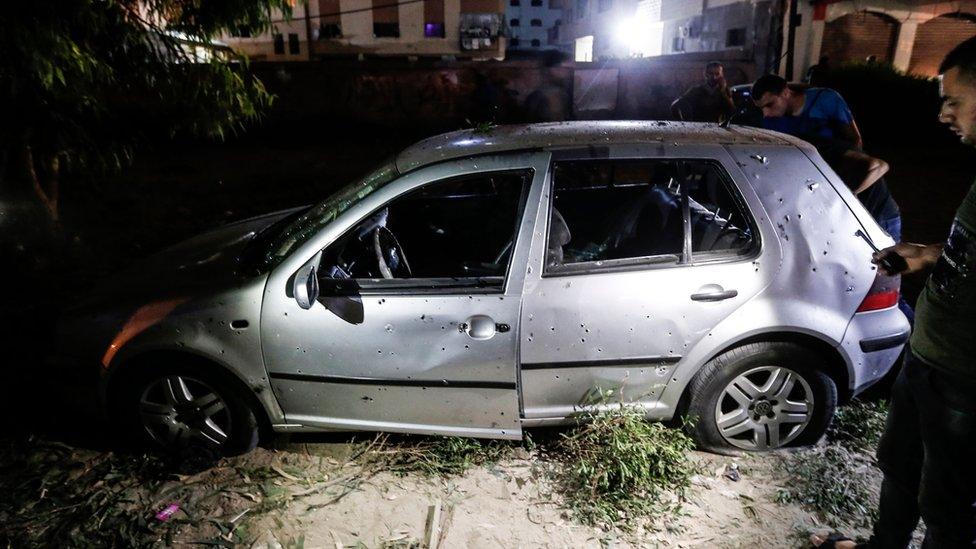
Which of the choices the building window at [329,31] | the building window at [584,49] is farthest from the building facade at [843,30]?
the building window at [329,31]

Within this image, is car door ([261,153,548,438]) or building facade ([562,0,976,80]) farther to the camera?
building facade ([562,0,976,80])

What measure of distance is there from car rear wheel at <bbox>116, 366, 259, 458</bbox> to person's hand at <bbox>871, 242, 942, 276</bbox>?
9.35 feet

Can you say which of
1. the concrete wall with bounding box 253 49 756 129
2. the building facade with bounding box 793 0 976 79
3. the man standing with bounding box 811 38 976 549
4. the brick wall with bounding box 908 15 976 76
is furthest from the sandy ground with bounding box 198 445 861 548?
the brick wall with bounding box 908 15 976 76

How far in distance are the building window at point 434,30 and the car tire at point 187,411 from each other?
4281cm

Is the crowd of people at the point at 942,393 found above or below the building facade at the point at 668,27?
below

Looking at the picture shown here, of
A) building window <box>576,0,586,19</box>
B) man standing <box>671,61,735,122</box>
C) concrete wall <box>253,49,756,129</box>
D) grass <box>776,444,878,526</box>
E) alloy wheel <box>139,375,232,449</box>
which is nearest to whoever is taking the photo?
grass <box>776,444,878,526</box>

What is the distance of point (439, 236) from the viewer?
363 cm

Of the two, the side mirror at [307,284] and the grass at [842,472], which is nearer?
the side mirror at [307,284]

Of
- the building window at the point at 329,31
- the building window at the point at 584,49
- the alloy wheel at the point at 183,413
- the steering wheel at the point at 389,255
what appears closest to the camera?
the alloy wheel at the point at 183,413

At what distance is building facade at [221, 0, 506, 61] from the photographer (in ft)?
126

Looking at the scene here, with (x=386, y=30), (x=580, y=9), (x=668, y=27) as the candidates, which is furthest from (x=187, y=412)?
(x=580, y=9)

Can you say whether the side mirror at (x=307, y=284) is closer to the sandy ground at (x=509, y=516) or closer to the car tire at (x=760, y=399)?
the sandy ground at (x=509, y=516)

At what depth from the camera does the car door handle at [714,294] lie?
2604mm

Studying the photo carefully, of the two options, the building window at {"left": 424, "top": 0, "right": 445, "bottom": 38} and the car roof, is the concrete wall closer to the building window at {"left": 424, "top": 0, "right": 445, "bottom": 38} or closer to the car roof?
the car roof
